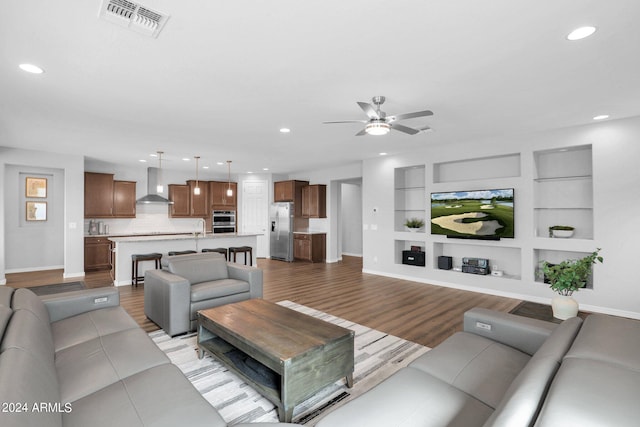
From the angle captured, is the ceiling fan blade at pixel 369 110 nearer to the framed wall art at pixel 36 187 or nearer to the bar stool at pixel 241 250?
the bar stool at pixel 241 250

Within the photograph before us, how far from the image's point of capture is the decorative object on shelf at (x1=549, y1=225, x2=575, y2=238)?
481 cm

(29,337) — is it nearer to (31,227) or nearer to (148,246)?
(148,246)

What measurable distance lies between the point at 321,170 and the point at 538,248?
230 inches

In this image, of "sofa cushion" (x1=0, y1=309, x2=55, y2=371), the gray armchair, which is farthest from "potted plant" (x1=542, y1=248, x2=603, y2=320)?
"sofa cushion" (x1=0, y1=309, x2=55, y2=371)

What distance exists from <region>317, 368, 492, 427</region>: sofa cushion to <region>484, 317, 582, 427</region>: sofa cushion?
32cm

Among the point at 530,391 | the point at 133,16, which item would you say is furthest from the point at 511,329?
the point at 133,16

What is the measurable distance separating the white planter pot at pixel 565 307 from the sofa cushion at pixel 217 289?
402 cm

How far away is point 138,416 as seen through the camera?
4.50 ft

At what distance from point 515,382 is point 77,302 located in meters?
3.35

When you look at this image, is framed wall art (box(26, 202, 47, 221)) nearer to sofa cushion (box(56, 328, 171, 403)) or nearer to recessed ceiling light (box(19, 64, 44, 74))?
recessed ceiling light (box(19, 64, 44, 74))

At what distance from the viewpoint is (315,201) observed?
927 centimetres

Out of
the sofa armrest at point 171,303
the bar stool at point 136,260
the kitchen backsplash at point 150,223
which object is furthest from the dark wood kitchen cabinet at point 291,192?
the sofa armrest at point 171,303

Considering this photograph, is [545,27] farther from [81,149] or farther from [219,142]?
[81,149]

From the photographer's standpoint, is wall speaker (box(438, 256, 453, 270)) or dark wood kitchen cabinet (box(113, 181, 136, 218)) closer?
wall speaker (box(438, 256, 453, 270))
